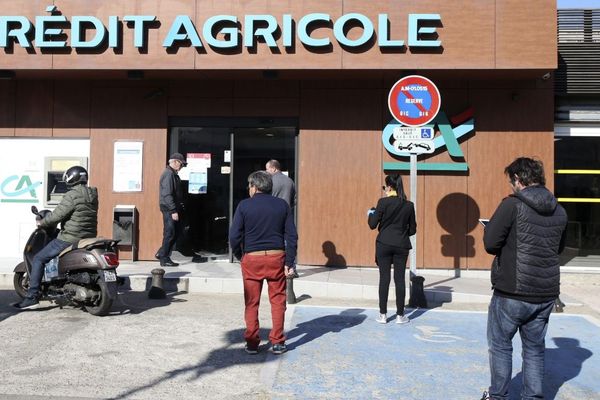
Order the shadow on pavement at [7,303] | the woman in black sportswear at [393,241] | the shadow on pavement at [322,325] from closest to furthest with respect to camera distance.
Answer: the shadow on pavement at [322,325]
the woman in black sportswear at [393,241]
the shadow on pavement at [7,303]

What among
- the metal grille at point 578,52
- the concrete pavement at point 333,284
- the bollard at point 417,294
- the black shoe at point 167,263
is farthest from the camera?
the metal grille at point 578,52

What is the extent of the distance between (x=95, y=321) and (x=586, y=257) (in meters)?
8.91

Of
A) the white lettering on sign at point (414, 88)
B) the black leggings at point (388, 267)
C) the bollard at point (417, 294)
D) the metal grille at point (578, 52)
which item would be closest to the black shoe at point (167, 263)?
the bollard at point (417, 294)

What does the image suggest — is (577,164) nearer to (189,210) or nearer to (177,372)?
(189,210)

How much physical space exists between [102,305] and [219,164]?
4590 millimetres

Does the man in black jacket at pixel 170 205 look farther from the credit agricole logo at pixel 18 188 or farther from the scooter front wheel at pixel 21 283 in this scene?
the credit agricole logo at pixel 18 188

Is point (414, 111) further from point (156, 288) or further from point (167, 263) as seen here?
point (167, 263)

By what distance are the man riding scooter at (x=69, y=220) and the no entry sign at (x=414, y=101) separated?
14.4 feet

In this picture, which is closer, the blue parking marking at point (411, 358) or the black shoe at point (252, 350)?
the blue parking marking at point (411, 358)

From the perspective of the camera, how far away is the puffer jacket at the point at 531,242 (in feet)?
12.2

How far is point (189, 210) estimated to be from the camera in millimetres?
10625

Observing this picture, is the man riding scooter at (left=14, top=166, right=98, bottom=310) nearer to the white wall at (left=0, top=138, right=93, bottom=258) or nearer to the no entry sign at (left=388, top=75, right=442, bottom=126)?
the white wall at (left=0, top=138, right=93, bottom=258)

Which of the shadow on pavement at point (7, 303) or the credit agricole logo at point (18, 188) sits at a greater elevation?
the credit agricole logo at point (18, 188)

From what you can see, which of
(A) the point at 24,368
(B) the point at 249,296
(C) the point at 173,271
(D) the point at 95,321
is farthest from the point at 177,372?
(C) the point at 173,271
